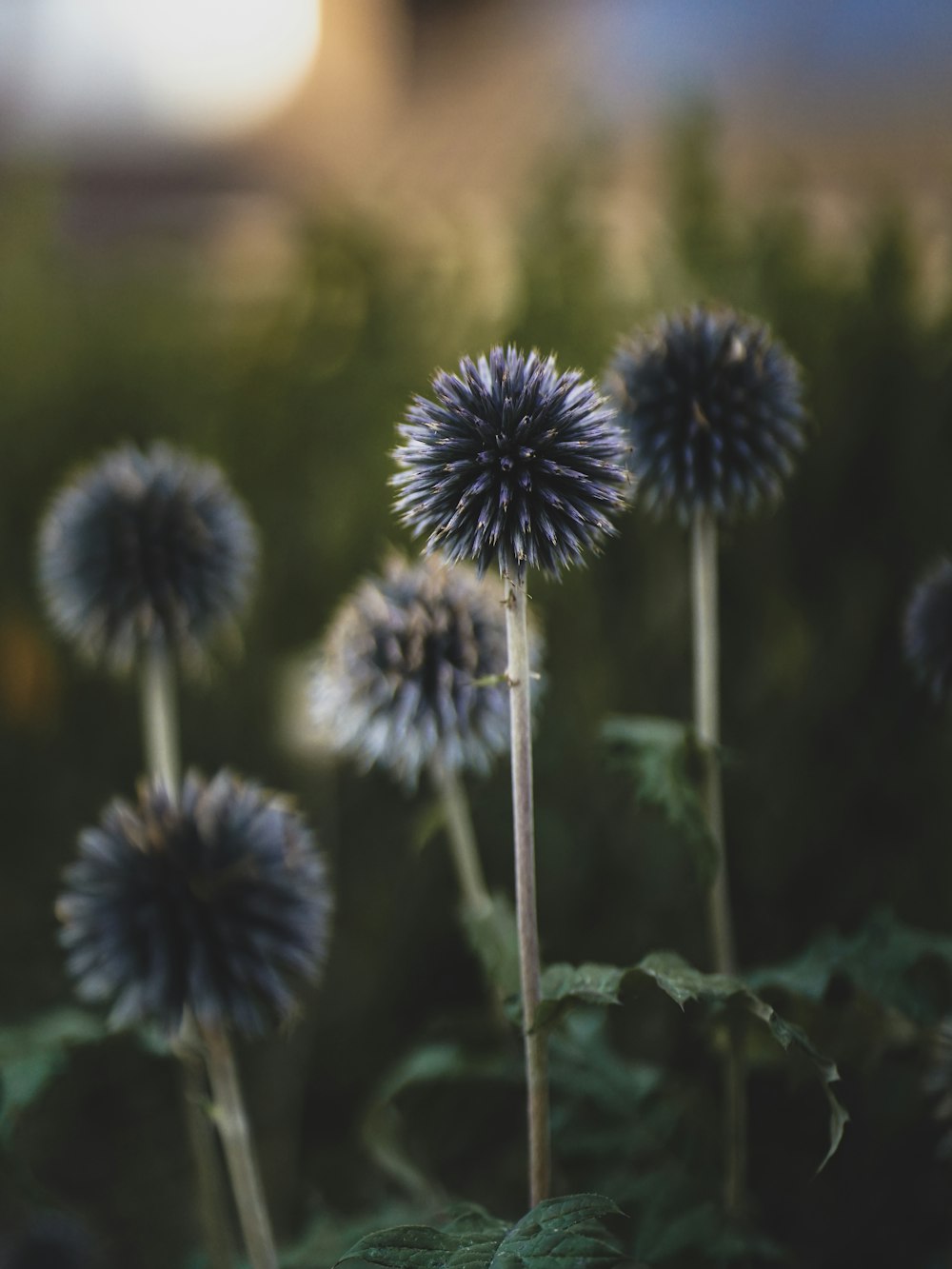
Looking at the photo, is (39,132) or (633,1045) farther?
(39,132)

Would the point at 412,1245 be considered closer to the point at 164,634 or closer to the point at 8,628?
the point at 164,634

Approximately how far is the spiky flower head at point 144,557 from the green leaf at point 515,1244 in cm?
90

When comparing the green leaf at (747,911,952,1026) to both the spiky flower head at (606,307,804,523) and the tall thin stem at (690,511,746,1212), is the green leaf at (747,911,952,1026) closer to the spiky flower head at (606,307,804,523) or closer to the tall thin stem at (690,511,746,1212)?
the tall thin stem at (690,511,746,1212)

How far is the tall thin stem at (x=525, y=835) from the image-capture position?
888 mm

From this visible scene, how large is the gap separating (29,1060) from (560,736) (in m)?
0.89

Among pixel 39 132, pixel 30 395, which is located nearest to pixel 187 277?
pixel 30 395

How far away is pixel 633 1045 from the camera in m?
1.69

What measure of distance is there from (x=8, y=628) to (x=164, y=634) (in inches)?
44.3

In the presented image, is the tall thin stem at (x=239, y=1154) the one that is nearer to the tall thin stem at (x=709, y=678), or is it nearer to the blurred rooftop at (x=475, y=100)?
the tall thin stem at (x=709, y=678)

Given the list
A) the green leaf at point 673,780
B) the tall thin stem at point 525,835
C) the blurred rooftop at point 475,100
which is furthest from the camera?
the blurred rooftop at point 475,100

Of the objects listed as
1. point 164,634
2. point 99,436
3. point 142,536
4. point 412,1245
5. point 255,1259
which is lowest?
point 255,1259

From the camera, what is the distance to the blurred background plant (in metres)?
1.27

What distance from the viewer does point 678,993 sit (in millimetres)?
781

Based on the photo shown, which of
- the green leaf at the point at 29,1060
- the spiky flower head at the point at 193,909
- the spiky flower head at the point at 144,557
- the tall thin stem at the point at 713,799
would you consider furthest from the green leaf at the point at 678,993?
the spiky flower head at the point at 144,557
